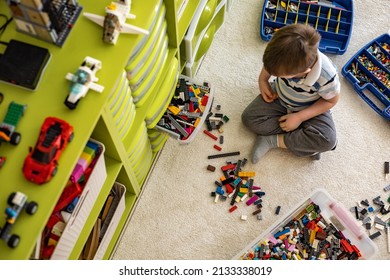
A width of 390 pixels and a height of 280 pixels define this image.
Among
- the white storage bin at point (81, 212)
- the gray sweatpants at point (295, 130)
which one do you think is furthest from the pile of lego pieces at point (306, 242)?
the white storage bin at point (81, 212)

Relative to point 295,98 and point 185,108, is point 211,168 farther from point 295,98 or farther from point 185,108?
point 295,98

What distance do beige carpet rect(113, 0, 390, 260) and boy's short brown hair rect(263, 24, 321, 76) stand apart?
0.49 metres

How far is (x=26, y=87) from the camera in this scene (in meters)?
0.91

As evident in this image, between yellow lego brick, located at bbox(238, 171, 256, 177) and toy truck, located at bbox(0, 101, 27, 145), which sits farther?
yellow lego brick, located at bbox(238, 171, 256, 177)

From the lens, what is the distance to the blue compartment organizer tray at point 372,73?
1.72 meters

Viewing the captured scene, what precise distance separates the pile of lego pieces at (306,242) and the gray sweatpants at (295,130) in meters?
0.22

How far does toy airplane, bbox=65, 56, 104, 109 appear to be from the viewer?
88 centimetres

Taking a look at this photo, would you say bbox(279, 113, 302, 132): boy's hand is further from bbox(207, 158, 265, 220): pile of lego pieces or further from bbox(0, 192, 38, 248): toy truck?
bbox(0, 192, 38, 248): toy truck

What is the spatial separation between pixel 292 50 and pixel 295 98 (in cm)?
32

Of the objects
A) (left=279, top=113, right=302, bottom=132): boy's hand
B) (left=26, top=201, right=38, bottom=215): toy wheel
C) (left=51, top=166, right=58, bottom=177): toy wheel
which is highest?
(left=279, top=113, right=302, bottom=132): boy's hand

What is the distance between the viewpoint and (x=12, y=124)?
0.87m

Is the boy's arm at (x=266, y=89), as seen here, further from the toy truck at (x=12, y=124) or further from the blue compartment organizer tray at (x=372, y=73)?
the toy truck at (x=12, y=124)

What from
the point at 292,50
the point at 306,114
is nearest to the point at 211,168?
the point at 306,114

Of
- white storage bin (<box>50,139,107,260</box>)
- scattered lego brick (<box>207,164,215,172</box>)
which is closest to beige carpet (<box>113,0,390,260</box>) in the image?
scattered lego brick (<box>207,164,215,172</box>)
